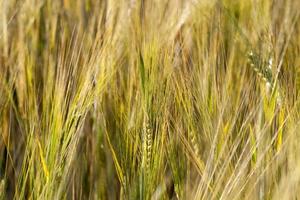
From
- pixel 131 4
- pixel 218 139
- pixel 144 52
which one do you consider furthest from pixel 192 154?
pixel 131 4

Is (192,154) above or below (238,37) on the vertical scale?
below

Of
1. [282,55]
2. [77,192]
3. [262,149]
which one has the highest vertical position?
[282,55]

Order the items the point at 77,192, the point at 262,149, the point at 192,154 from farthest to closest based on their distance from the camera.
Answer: the point at 77,192
the point at 192,154
the point at 262,149

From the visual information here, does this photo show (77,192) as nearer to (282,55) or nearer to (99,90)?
(99,90)

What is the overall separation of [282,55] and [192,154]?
0.27 meters

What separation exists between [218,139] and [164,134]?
10 cm

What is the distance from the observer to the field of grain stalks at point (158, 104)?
1.36 metres

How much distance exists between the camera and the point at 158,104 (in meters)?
1.41

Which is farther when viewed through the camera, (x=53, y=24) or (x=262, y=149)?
(x=53, y=24)

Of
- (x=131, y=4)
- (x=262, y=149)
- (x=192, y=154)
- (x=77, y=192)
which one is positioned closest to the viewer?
(x=262, y=149)

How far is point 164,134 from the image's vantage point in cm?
140

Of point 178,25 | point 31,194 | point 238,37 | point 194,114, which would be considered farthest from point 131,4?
point 31,194

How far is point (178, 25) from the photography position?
162cm

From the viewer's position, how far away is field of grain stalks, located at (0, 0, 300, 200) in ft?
4.46
